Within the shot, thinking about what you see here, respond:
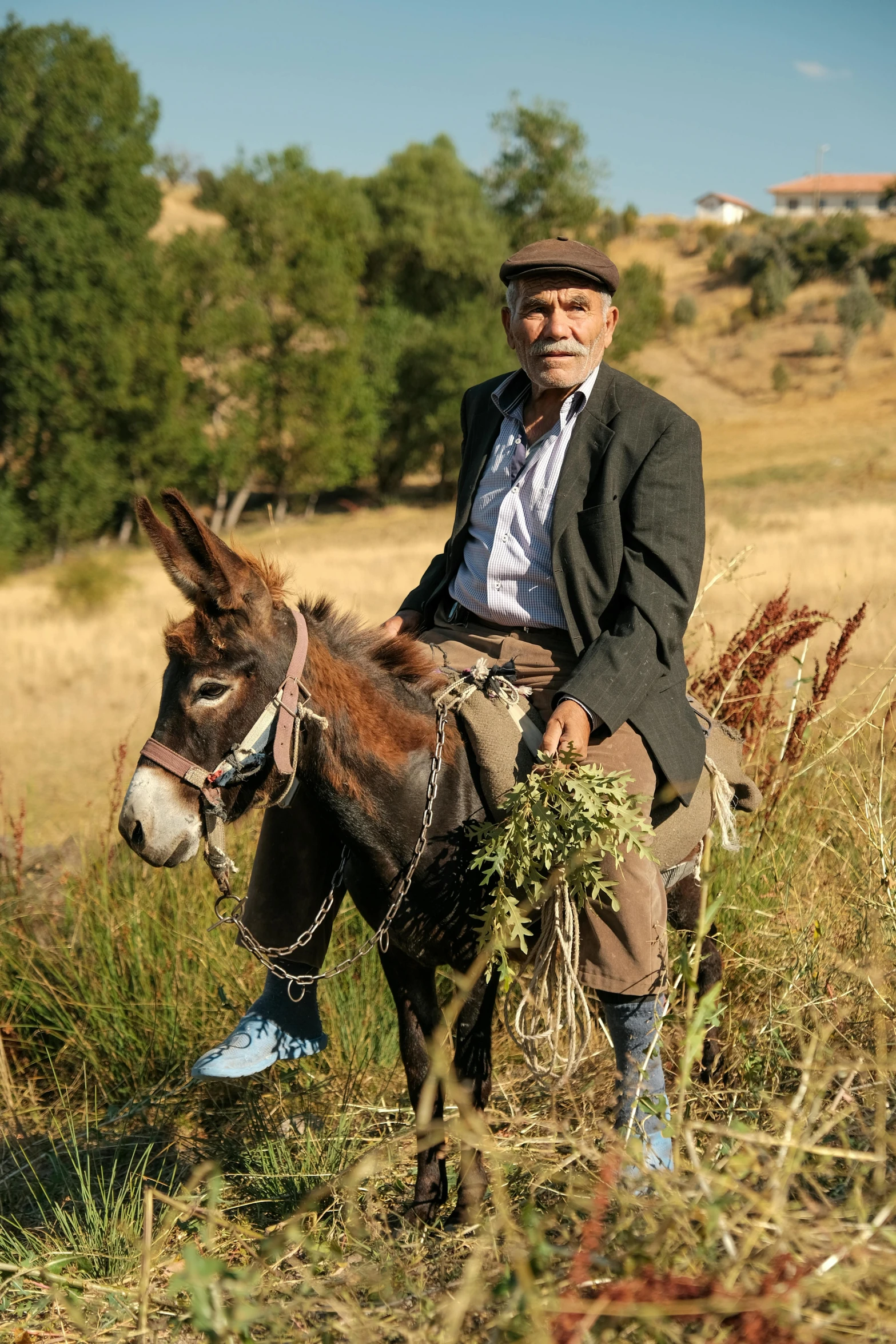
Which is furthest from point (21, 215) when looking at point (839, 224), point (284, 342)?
point (839, 224)

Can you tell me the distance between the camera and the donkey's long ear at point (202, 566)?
8.84ft

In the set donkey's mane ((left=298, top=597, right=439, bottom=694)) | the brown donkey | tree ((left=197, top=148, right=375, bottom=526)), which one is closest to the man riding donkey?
donkey's mane ((left=298, top=597, right=439, bottom=694))

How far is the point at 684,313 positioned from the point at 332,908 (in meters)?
66.8

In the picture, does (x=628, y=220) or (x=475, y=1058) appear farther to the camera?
(x=628, y=220)

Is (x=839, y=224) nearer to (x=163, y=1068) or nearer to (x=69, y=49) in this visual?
(x=69, y=49)

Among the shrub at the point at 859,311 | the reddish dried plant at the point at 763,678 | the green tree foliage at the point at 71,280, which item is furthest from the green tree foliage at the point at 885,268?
the reddish dried plant at the point at 763,678

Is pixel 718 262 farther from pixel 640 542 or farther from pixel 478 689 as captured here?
pixel 478 689

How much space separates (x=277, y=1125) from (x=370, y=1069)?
1.40 feet

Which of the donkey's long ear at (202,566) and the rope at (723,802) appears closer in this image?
the donkey's long ear at (202,566)

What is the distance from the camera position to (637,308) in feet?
151

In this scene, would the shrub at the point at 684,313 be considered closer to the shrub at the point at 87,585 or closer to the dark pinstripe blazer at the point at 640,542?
the shrub at the point at 87,585

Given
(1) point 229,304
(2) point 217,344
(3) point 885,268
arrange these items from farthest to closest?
(3) point 885,268
(1) point 229,304
(2) point 217,344

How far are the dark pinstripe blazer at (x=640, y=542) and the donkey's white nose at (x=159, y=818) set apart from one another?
1213mm

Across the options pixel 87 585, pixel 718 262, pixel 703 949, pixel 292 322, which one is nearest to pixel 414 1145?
pixel 703 949
